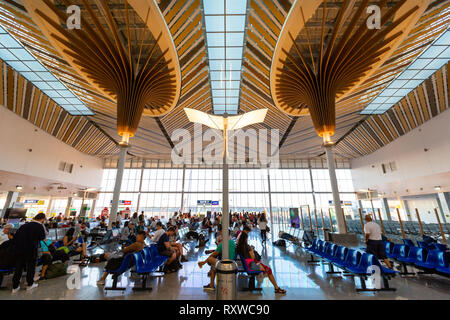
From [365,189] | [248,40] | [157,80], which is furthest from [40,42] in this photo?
[365,189]

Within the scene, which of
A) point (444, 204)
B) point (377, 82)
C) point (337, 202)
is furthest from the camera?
point (444, 204)

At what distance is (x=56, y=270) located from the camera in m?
4.87

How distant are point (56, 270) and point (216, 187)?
23.3m

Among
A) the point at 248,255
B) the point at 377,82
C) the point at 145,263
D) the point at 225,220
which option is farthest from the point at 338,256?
the point at 377,82

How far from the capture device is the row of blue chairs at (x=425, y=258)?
4309 mm

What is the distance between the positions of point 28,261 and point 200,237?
644cm

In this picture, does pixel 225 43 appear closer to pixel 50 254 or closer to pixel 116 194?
pixel 116 194

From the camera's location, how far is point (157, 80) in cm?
973

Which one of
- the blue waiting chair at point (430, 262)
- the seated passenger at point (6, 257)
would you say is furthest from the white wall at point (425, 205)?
the seated passenger at point (6, 257)

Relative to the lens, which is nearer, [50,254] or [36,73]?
[50,254]

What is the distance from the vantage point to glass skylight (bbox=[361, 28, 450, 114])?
405 inches

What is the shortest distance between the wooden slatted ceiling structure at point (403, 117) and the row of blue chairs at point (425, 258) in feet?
41.6

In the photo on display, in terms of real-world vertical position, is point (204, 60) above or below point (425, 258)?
above

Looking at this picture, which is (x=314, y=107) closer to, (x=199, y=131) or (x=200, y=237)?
(x=200, y=237)
